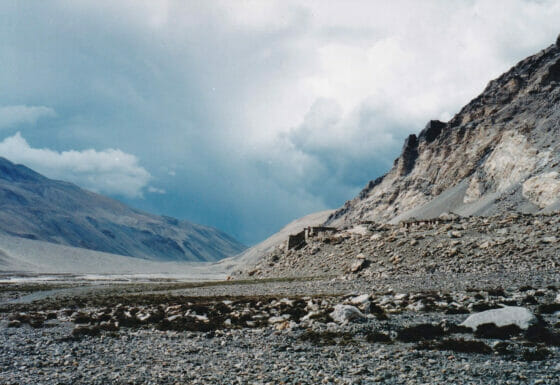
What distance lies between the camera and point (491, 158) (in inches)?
4235

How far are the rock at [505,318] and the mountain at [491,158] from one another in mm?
61064

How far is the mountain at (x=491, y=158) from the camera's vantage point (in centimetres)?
8425

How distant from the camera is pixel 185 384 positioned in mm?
11930

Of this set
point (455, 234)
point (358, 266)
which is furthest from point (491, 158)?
point (358, 266)

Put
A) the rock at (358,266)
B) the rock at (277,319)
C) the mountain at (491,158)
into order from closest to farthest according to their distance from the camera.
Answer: the rock at (277,319) < the rock at (358,266) < the mountain at (491,158)

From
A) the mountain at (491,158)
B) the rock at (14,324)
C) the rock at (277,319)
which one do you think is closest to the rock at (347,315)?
the rock at (277,319)

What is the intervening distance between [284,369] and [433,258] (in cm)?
3816

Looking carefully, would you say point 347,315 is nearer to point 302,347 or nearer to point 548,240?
point 302,347

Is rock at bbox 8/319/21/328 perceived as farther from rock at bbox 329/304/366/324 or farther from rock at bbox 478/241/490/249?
rock at bbox 478/241/490/249

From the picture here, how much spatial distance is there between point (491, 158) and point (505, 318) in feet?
342

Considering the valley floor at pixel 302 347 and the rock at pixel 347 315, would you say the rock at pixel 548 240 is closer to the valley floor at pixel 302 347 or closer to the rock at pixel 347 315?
the valley floor at pixel 302 347

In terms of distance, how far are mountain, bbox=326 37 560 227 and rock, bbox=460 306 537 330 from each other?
200ft

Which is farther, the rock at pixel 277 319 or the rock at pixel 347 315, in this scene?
the rock at pixel 277 319

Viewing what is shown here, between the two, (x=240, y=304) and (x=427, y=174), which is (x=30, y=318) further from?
(x=427, y=174)
